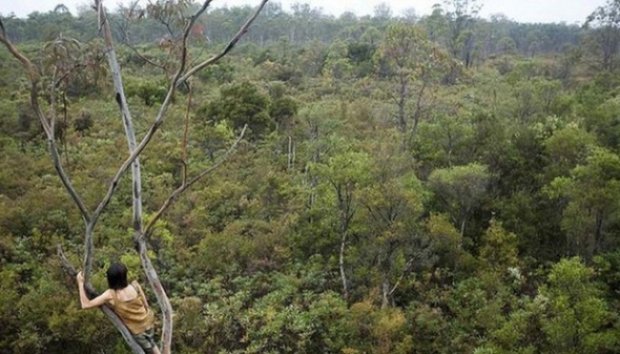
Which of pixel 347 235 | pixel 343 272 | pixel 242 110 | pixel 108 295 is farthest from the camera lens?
pixel 242 110

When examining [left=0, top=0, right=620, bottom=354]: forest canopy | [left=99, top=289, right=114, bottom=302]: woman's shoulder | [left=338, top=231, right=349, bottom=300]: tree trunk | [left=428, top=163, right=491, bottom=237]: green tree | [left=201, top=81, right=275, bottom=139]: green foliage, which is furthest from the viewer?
[left=201, top=81, right=275, bottom=139]: green foliage

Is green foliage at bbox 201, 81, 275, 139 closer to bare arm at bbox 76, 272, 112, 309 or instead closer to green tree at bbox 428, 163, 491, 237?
green tree at bbox 428, 163, 491, 237

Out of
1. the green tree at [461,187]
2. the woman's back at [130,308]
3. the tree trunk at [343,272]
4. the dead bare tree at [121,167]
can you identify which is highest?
the dead bare tree at [121,167]

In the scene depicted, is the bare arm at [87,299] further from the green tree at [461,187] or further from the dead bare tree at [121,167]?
the green tree at [461,187]

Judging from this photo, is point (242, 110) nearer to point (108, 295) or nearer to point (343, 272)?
point (343, 272)

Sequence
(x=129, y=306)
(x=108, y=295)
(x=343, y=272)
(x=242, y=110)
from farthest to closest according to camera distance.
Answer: (x=242, y=110)
(x=343, y=272)
(x=129, y=306)
(x=108, y=295)

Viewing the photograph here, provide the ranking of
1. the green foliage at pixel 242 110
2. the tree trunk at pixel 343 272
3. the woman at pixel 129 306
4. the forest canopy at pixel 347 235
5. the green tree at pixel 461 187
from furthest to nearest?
the green foliage at pixel 242 110 → the green tree at pixel 461 187 → the tree trunk at pixel 343 272 → the forest canopy at pixel 347 235 → the woman at pixel 129 306

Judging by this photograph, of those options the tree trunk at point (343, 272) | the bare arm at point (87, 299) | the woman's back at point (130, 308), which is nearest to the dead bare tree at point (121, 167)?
the bare arm at point (87, 299)

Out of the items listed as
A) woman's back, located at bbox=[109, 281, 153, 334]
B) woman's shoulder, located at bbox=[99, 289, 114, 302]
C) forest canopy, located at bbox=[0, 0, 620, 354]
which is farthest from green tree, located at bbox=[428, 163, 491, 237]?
woman's shoulder, located at bbox=[99, 289, 114, 302]

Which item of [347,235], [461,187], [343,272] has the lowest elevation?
[343,272]

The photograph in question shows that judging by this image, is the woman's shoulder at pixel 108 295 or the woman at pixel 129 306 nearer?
the woman's shoulder at pixel 108 295

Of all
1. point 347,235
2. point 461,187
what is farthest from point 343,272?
point 461,187

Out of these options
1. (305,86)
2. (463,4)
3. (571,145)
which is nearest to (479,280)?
(571,145)

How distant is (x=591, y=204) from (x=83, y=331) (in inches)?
529
